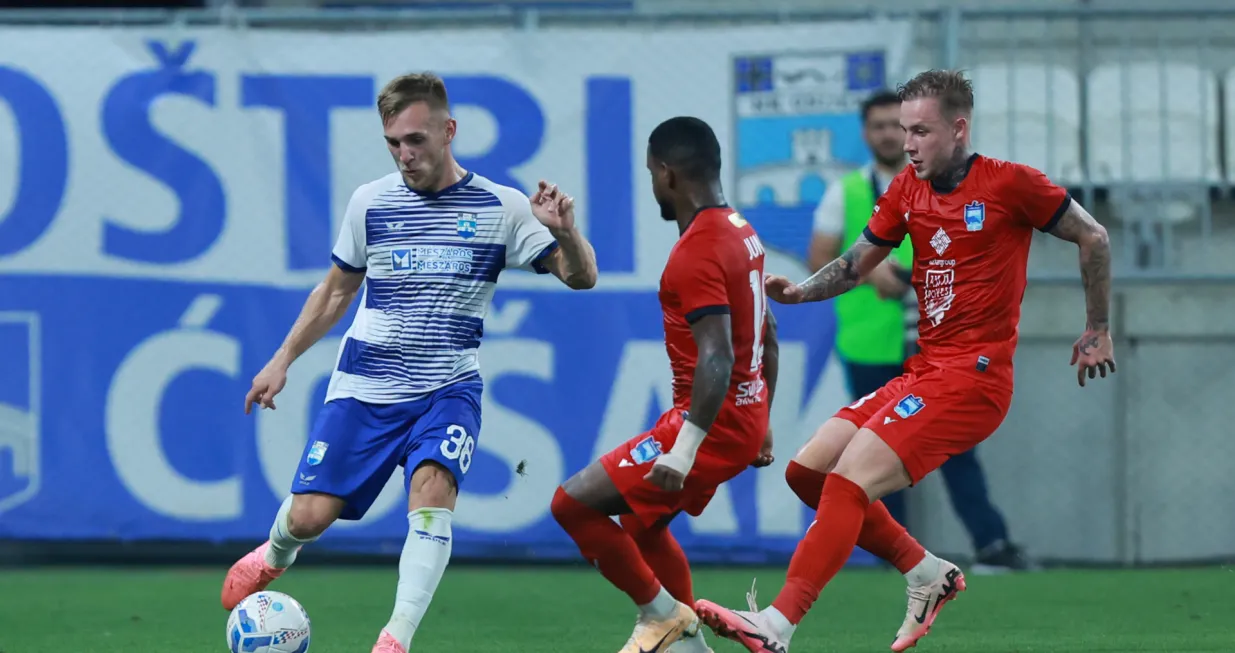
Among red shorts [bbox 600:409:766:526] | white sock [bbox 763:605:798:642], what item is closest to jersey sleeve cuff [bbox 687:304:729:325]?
red shorts [bbox 600:409:766:526]

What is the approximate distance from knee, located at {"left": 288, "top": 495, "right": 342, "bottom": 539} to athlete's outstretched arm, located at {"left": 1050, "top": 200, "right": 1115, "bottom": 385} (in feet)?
8.52

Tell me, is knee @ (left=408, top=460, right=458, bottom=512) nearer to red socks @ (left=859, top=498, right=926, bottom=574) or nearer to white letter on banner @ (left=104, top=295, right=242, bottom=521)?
red socks @ (left=859, top=498, right=926, bottom=574)

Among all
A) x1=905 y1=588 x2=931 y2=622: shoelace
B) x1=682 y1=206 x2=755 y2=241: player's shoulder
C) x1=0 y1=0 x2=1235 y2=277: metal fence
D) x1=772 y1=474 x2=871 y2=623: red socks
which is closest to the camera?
x1=682 y1=206 x2=755 y2=241: player's shoulder

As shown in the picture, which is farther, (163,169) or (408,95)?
(163,169)

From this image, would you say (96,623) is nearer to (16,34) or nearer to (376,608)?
(376,608)

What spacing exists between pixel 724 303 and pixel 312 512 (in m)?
1.65

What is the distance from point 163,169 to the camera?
30.2 feet

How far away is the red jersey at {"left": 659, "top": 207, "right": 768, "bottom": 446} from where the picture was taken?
5246mm

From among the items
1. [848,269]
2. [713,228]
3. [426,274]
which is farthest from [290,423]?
[713,228]

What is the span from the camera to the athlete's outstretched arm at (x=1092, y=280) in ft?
19.1

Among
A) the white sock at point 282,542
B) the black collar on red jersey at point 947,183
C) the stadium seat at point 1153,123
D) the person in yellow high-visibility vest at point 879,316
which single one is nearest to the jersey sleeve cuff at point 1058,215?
the black collar on red jersey at point 947,183

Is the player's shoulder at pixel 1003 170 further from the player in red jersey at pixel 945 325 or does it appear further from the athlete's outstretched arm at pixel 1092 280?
the athlete's outstretched arm at pixel 1092 280

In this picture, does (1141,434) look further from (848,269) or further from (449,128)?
(449,128)

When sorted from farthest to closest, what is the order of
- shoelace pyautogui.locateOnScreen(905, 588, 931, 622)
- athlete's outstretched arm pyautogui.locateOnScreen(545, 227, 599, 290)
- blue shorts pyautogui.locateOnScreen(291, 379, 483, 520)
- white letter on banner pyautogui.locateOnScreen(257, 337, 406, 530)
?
white letter on banner pyautogui.locateOnScreen(257, 337, 406, 530) → shoelace pyautogui.locateOnScreen(905, 588, 931, 622) → blue shorts pyautogui.locateOnScreen(291, 379, 483, 520) → athlete's outstretched arm pyautogui.locateOnScreen(545, 227, 599, 290)
